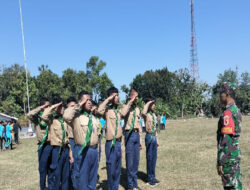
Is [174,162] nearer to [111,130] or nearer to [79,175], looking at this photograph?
[111,130]

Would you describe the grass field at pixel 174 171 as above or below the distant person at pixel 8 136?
below

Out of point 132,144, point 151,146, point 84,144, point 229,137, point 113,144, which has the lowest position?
point 151,146

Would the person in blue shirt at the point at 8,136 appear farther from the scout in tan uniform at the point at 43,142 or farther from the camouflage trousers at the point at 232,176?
the camouflage trousers at the point at 232,176

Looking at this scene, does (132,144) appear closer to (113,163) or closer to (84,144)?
(113,163)

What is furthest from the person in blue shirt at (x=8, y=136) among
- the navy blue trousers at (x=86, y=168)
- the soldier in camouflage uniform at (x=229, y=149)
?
the soldier in camouflage uniform at (x=229, y=149)

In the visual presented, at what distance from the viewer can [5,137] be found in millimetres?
15094

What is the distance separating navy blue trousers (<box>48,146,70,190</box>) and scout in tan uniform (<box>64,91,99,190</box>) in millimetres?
994

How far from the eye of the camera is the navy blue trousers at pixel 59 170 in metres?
5.16

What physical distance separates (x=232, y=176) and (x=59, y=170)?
3.30 meters

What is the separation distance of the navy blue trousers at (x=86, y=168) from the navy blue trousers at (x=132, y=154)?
170cm

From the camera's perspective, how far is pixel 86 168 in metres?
4.24

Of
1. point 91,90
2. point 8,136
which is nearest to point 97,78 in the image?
point 91,90

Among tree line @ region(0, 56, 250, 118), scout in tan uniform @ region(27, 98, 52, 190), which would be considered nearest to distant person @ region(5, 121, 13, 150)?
scout in tan uniform @ region(27, 98, 52, 190)

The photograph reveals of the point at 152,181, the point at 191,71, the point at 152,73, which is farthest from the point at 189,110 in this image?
the point at 152,181
